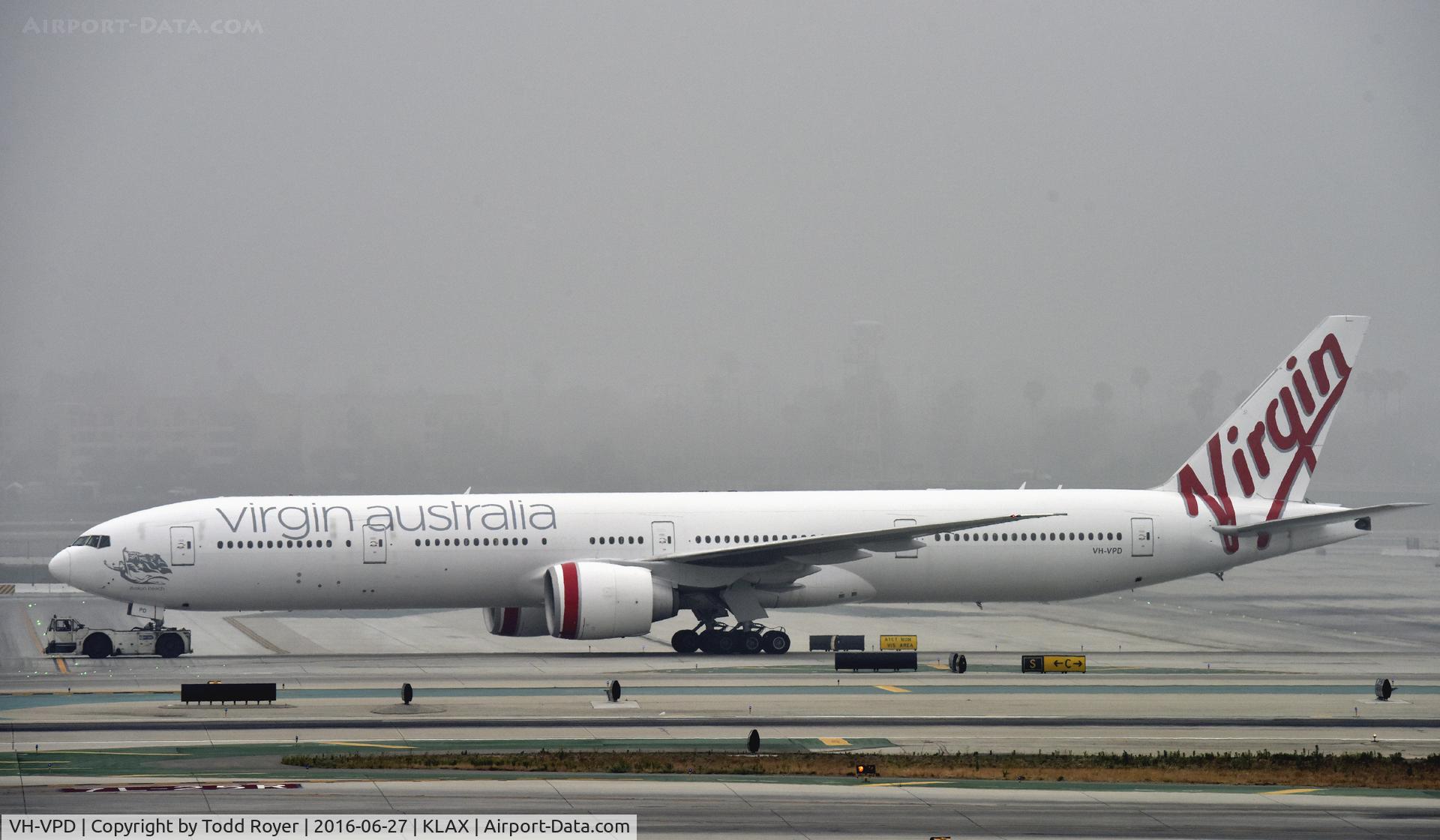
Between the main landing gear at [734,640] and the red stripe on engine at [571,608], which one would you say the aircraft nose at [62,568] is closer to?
the red stripe on engine at [571,608]

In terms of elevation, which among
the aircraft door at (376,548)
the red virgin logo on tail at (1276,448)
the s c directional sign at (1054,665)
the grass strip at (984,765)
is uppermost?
the red virgin logo on tail at (1276,448)

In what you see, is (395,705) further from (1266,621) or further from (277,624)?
(1266,621)

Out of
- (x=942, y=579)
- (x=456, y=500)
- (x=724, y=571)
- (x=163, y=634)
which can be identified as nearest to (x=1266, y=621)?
(x=942, y=579)

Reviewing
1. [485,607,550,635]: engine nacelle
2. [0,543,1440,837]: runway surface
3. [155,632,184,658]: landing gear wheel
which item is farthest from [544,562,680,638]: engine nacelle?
[155,632,184,658]: landing gear wheel

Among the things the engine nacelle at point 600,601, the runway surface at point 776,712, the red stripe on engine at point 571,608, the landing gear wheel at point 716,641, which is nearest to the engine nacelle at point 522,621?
the runway surface at point 776,712

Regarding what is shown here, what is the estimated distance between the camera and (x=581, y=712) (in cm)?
3098

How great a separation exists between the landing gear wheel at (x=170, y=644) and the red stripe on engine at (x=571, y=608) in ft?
38.7

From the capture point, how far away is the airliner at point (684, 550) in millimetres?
40250

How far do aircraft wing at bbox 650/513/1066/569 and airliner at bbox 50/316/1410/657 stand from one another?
7 cm

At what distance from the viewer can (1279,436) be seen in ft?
149

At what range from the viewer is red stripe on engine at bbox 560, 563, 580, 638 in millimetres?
38281

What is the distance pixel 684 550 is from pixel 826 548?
13.3 ft

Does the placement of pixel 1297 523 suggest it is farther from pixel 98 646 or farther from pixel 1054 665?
pixel 98 646

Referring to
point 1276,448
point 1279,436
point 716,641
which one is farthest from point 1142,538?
point 716,641
